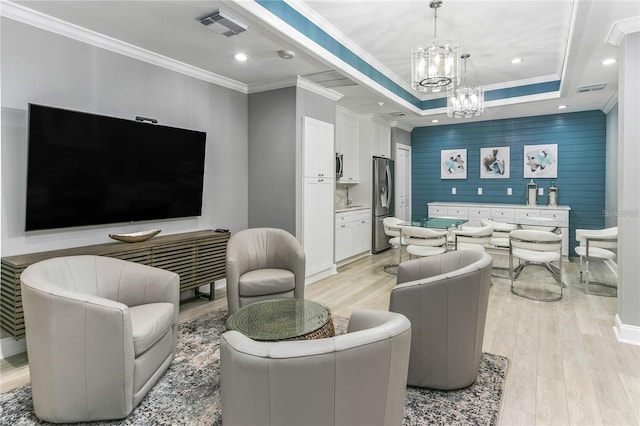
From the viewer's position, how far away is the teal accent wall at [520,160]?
20.0 ft

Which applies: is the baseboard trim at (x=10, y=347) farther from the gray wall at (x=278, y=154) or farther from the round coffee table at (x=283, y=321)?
the gray wall at (x=278, y=154)

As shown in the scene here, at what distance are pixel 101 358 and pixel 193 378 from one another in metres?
0.68

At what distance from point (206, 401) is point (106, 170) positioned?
90.1 inches

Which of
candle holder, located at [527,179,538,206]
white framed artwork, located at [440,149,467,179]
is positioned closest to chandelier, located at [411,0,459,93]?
candle holder, located at [527,179,538,206]

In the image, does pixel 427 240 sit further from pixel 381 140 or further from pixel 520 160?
pixel 520 160

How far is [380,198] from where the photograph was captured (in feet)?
21.8

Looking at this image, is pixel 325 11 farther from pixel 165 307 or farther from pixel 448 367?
pixel 448 367

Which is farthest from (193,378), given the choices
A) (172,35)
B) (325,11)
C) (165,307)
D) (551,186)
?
(551,186)

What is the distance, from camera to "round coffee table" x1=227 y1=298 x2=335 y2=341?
2.05 meters

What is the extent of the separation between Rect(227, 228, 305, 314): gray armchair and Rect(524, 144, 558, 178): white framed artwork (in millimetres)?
5310

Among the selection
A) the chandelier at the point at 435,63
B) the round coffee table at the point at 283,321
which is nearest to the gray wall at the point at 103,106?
the round coffee table at the point at 283,321

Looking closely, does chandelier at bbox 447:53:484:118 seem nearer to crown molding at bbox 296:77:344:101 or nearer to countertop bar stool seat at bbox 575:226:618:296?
crown molding at bbox 296:77:344:101

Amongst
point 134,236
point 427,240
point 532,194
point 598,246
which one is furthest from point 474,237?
point 134,236

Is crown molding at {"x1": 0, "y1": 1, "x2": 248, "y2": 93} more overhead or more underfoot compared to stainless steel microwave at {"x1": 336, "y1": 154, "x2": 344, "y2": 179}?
more overhead
